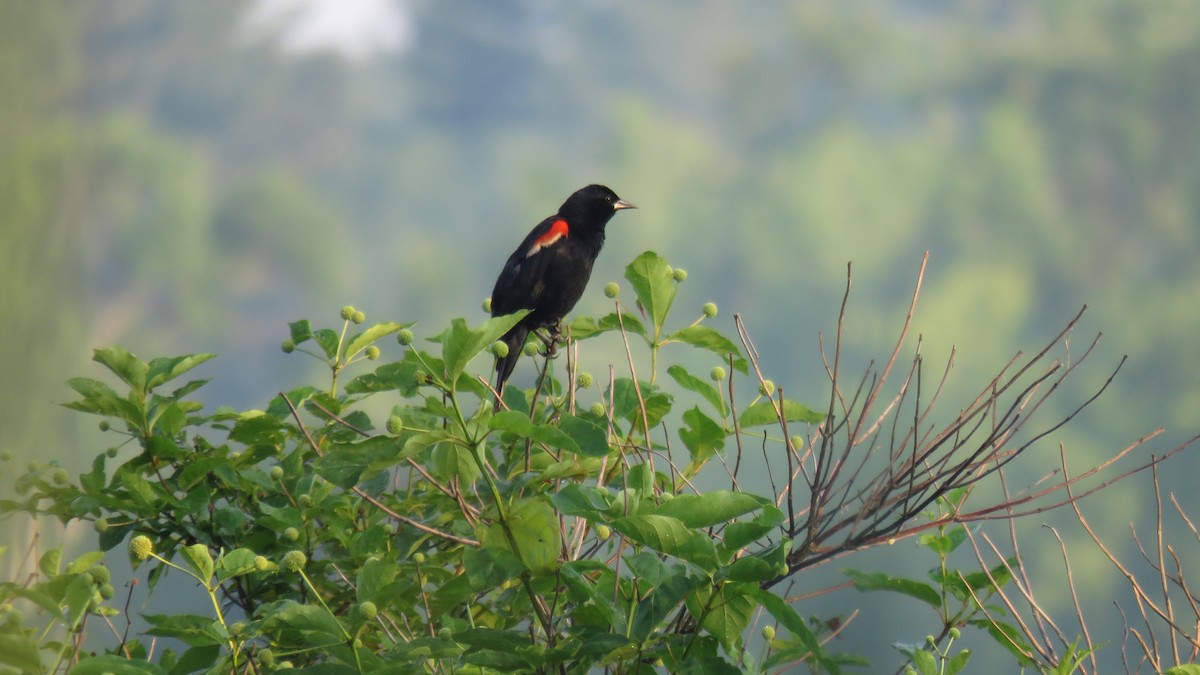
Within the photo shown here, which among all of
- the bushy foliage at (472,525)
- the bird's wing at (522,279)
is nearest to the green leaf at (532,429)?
the bushy foliage at (472,525)

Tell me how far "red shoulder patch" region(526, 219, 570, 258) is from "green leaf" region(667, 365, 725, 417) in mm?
1260

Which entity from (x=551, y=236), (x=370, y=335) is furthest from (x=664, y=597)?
(x=551, y=236)

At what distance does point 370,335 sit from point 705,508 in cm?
64

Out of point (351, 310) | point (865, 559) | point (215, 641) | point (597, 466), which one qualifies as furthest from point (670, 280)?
point (865, 559)

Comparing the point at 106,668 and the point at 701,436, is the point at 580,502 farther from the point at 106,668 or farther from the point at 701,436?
the point at 106,668

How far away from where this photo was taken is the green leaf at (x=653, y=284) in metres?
1.33

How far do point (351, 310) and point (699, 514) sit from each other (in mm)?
639

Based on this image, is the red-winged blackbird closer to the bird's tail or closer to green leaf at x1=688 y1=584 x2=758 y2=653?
the bird's tail

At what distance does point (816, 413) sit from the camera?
134 cm

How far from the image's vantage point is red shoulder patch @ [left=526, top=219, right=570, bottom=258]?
2543 millimetres

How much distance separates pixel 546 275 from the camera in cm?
252

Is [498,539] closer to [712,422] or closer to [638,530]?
[638,530]

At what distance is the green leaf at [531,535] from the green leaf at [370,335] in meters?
0.51

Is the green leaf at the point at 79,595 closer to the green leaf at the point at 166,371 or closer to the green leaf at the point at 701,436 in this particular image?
the green leaf at the point at 166,371
